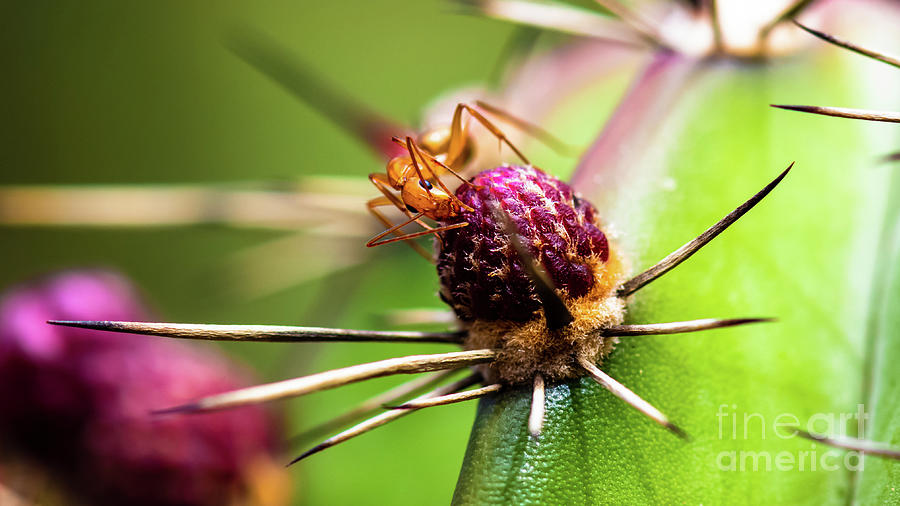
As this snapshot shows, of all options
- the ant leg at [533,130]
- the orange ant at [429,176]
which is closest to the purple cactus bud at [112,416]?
the orange ant at [429,176]

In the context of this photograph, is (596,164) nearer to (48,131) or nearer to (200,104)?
(200,104)

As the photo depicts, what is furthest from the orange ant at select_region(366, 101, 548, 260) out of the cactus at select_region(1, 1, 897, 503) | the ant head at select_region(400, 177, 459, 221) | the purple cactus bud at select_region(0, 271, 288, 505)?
the purple cactus bud at select_region(0, 271, 288, 505)

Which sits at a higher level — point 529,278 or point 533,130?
point 533,130

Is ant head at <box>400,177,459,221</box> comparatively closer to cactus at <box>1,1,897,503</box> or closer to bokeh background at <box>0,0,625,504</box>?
cactus at <box>1,1,897,503</box>

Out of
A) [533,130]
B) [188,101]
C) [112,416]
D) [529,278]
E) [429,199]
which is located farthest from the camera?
[188,101]

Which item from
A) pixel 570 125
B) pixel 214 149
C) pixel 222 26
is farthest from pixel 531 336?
pixel 222 26

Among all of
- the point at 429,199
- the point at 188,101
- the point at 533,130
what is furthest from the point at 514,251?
the point at 188,101

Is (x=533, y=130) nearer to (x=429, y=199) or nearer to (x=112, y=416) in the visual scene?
(x=429, y=199)
